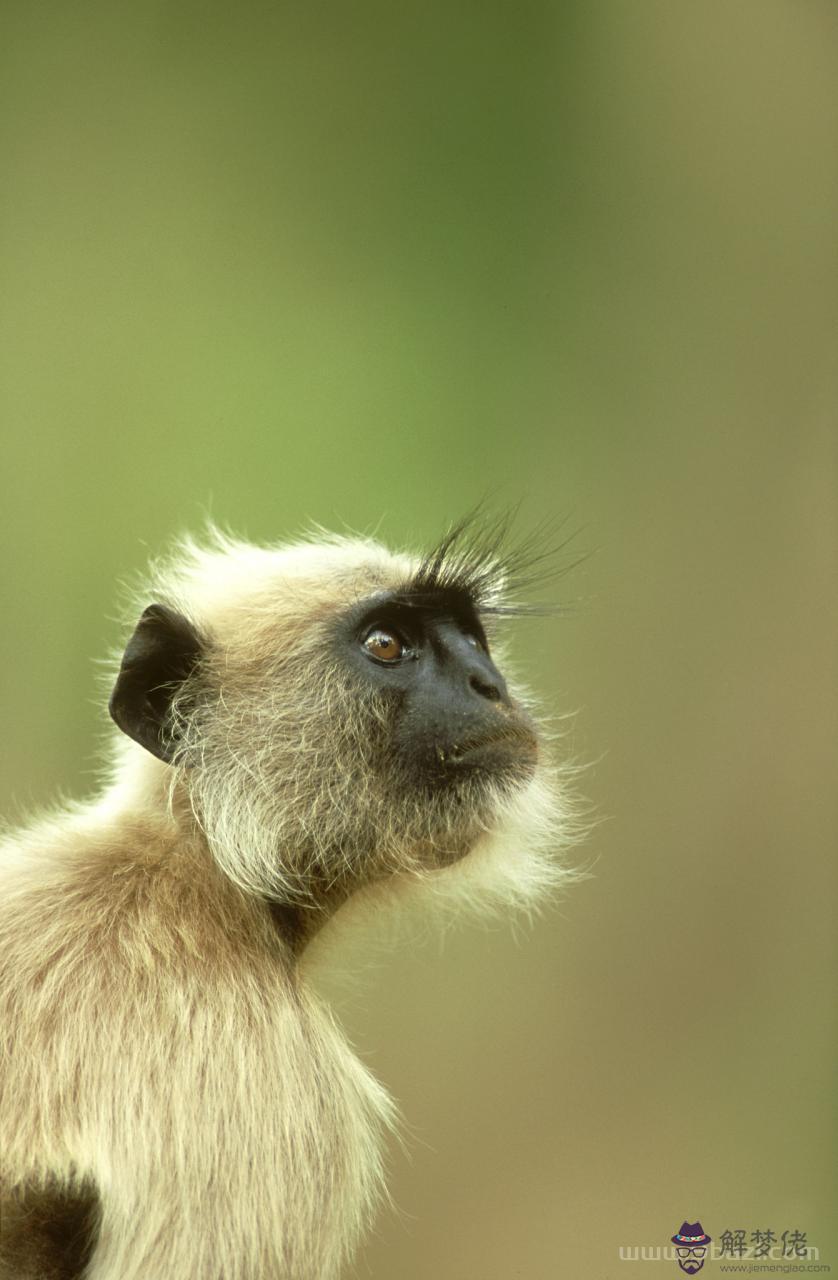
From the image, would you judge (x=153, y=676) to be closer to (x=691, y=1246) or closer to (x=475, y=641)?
(x=475, y=641)

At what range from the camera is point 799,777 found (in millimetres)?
4891

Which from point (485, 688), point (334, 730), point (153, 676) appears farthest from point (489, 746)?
point (153, 676)

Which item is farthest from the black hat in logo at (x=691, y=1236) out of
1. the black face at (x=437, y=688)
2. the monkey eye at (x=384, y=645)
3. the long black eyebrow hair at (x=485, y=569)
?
the monkey eye at (x=384, y=645)

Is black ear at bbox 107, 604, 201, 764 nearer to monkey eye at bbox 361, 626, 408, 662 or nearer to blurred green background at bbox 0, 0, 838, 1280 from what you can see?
monkey eye at bbox 361, 626, 408, 662

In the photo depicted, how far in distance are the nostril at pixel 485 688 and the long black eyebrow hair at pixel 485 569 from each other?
0.24 meters

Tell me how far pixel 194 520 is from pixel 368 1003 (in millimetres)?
1967

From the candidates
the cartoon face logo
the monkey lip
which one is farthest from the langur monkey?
the cartoon face logo

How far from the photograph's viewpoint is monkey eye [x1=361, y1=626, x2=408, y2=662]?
119 inches

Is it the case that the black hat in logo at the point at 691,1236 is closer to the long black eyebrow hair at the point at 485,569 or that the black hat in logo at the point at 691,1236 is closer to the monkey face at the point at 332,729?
the monkey face at the point at 332,729

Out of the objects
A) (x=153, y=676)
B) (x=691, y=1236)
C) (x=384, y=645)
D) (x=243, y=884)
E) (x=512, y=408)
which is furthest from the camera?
(x=512, y=408)

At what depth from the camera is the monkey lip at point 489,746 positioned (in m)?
2.89

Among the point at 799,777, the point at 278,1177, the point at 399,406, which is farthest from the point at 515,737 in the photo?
the point at 399,406

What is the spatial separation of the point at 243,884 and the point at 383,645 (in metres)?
0.65

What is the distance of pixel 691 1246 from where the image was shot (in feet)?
12.9
